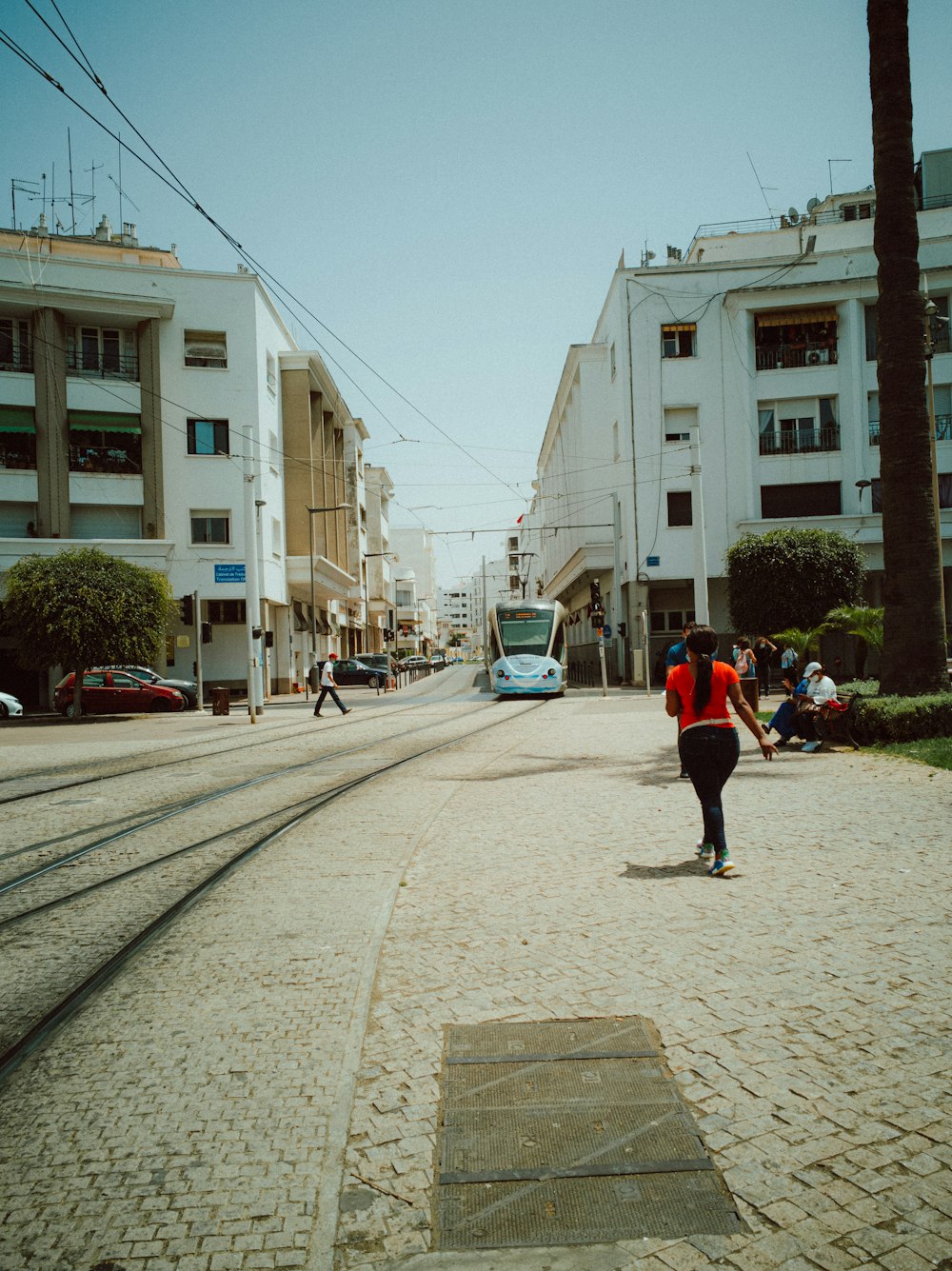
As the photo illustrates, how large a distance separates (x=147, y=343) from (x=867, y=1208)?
129ft

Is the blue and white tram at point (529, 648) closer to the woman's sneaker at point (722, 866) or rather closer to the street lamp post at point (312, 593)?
the street lamp post at point (312, 593)

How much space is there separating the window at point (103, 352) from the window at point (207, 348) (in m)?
1.99

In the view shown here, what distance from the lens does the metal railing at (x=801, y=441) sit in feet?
125

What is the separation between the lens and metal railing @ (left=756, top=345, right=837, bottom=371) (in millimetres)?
38250

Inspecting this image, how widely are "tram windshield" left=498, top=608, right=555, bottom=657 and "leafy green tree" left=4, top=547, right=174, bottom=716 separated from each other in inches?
418

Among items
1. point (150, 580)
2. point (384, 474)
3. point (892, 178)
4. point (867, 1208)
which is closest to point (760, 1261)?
point (867, 1208)

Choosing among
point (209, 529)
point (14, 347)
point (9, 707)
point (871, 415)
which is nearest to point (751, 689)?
point (871, 415)

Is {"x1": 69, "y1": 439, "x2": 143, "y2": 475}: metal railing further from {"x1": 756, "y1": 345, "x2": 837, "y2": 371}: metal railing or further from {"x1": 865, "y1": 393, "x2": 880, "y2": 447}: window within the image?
{"x1": 865, "y1": 393, "x2": 880, "y2": 447}: window

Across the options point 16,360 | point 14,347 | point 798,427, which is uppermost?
point 14,347

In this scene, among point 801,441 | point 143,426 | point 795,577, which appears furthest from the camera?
point 801,441

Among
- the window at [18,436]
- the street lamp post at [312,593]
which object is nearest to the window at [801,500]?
the street lamp post at [312,593]

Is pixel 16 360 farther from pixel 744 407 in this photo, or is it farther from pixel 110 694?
pixel 744 407

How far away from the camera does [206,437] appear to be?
1517 inches

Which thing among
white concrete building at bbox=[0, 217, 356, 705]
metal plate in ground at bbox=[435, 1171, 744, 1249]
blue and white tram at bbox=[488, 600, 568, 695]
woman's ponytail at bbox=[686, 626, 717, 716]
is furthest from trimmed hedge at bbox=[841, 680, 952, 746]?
white concrete building at bbox=[0, 217, 356, 705]
